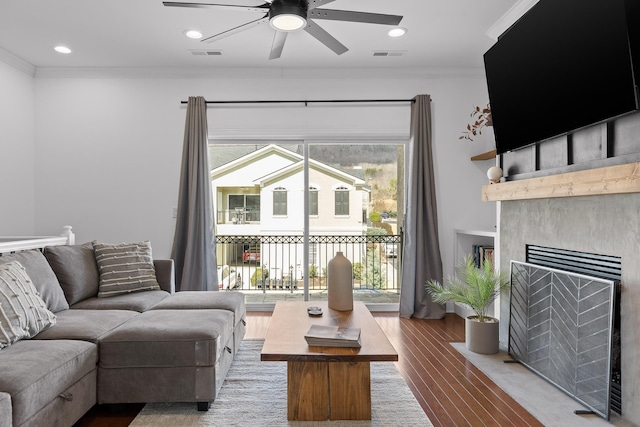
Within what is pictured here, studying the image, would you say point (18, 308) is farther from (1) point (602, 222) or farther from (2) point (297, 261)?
(1) point (602, 222)

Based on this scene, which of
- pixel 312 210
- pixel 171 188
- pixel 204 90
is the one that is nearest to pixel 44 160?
pixel 171 188

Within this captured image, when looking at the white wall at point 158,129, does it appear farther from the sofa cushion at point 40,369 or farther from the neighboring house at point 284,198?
the sofa cushion at point 40,369

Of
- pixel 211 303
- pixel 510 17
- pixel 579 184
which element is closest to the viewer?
pixel 579 184

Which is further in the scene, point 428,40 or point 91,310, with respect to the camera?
point 428,40

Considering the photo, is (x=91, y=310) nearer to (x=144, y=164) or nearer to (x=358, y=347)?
(x=358, y=347)

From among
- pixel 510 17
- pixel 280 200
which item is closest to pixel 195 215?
pixel 280 200

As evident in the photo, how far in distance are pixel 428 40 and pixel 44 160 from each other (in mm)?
4306

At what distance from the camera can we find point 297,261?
4852 millimetres

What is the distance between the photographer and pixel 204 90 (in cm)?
469

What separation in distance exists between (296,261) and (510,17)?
10.4 feet

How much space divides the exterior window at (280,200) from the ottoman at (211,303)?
1715mm

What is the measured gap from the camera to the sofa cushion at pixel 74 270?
9.60ft

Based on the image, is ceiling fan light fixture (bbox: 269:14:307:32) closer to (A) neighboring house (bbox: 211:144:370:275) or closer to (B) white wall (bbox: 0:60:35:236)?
(A) neighboring house (bbox: 211:144:370:275)

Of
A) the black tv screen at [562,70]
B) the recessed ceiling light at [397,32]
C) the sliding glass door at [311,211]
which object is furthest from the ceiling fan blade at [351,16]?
the sliding glass door at [311,211]
